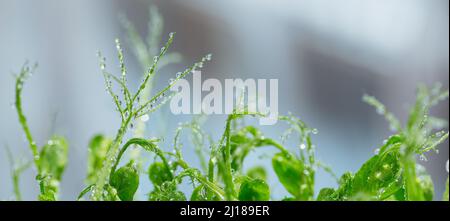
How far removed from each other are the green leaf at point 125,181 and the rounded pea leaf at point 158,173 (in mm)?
33

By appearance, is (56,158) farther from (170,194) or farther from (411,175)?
(411,175)

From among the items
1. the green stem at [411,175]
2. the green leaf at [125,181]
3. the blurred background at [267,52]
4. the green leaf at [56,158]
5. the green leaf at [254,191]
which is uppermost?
the blurred background at [267,52]

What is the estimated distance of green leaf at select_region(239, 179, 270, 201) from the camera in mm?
260

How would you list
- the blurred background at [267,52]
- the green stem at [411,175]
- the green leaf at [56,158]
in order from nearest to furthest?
the green stem at [411,175] < the green leaf at [56,158] < the blurred background at [267,52]

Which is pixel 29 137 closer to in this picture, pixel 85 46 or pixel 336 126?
pixel 336 126

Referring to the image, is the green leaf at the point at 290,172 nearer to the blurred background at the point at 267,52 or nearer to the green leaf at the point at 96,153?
the green leaf at the point at 96,153

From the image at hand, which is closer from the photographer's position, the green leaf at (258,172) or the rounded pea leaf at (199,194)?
the rounded pea leaf at (199,194)

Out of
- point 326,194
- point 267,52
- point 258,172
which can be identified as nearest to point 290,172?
point 326,194

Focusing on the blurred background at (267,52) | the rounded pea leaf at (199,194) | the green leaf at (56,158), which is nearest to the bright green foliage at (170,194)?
the rounded pea leaf at (199,194)

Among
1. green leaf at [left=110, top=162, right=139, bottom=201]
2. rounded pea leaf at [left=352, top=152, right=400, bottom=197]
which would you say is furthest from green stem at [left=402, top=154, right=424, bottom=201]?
green leaf at [left=110, top=162, right=139, bottom=201]

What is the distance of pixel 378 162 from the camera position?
26cm

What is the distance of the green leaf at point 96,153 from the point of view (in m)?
0.39
